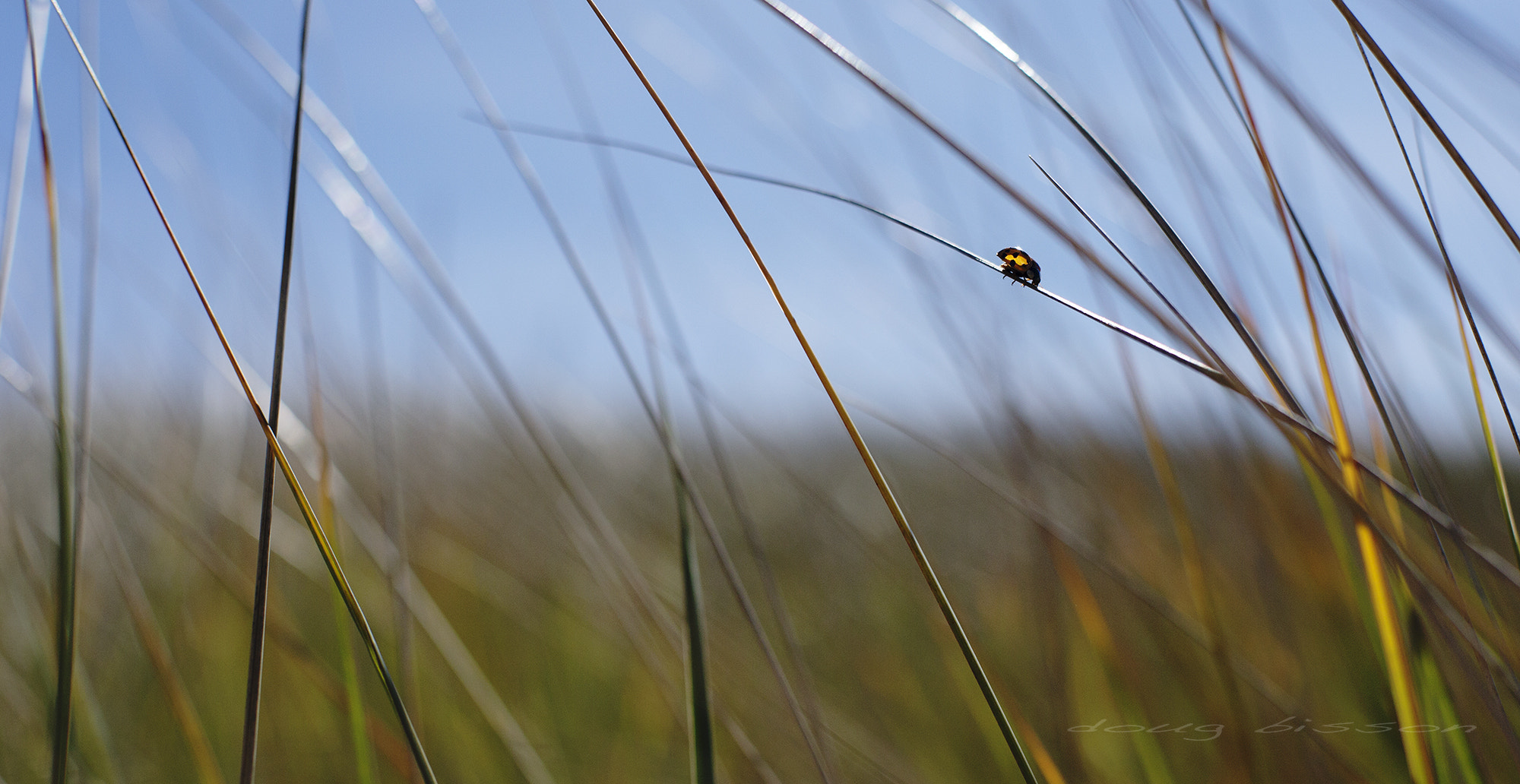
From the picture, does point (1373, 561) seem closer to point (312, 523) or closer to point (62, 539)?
point (312, 523)

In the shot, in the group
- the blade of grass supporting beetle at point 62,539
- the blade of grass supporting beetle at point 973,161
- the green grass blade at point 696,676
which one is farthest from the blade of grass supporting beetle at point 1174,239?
the blade of grass supporting beetle at point 62,539

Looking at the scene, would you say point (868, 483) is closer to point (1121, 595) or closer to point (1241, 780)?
point (1121, 595)

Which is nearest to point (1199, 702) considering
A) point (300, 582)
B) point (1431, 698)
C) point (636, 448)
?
point (1431, 698)

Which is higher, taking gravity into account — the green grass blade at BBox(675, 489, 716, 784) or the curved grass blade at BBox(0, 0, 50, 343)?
the curved grass blade at BBox(0, 0, 50, 343)

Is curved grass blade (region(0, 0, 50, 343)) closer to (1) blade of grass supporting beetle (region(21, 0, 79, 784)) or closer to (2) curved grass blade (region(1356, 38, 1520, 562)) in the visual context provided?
(1) blade of grass supporting beetle (region(21, 0, 79, 784))

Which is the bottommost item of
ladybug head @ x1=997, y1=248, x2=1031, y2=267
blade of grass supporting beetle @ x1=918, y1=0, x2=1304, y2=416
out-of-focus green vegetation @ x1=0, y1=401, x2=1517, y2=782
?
out-of-focus green vegetation @ x1=0, y1=401, x2=1517, y2=782

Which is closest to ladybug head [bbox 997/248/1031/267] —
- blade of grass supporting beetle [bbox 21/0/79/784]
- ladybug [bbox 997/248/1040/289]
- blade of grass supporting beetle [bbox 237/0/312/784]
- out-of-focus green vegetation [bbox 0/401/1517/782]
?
ladybug [bbox 997/248/1040/289]

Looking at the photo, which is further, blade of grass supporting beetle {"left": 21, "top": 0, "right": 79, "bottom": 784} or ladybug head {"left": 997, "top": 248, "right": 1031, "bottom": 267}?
ladybug head {"left": 997, "top": 248, "right": 1031, "bottom": 267}
